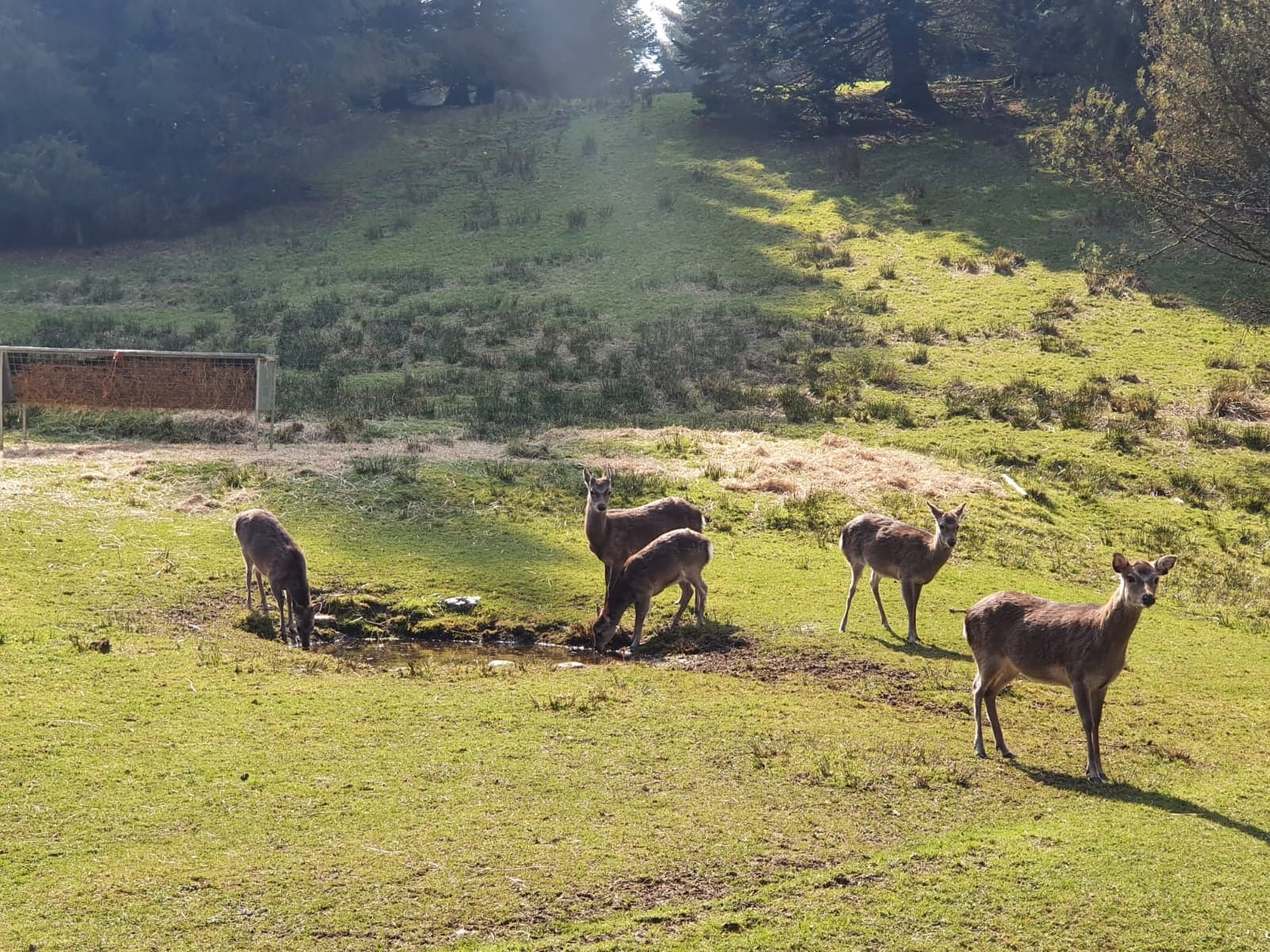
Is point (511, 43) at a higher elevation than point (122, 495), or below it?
higher

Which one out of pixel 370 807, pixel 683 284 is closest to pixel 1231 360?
pixel 683 284

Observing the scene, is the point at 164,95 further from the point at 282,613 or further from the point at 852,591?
the point at 852,591

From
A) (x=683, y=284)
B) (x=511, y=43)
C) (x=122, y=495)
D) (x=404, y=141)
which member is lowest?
(x=122, y=495)

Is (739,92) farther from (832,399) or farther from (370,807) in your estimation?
(370,807)

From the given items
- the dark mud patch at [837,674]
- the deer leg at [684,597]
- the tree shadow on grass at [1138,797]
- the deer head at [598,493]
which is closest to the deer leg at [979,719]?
the tree shadow on grass at [1138,797]

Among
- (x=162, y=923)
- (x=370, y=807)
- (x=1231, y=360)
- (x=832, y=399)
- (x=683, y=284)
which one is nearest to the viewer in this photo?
(x=162, y=923)

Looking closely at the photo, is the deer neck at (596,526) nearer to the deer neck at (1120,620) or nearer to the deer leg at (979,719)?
the deer leg at (979,719)

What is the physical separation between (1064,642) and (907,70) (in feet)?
162

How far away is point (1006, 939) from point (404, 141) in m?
56.7

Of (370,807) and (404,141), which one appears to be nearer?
(370,807)

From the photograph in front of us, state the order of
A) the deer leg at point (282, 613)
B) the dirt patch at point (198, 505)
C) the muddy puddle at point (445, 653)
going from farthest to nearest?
the dirt patch at point (198, 505), the deer leg at point (282, 613), the muddy puddle at point (445, 653)

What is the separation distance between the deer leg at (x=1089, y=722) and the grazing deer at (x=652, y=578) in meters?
5.57

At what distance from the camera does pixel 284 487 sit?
2025cm

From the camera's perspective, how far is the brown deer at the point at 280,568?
48.5 feet
